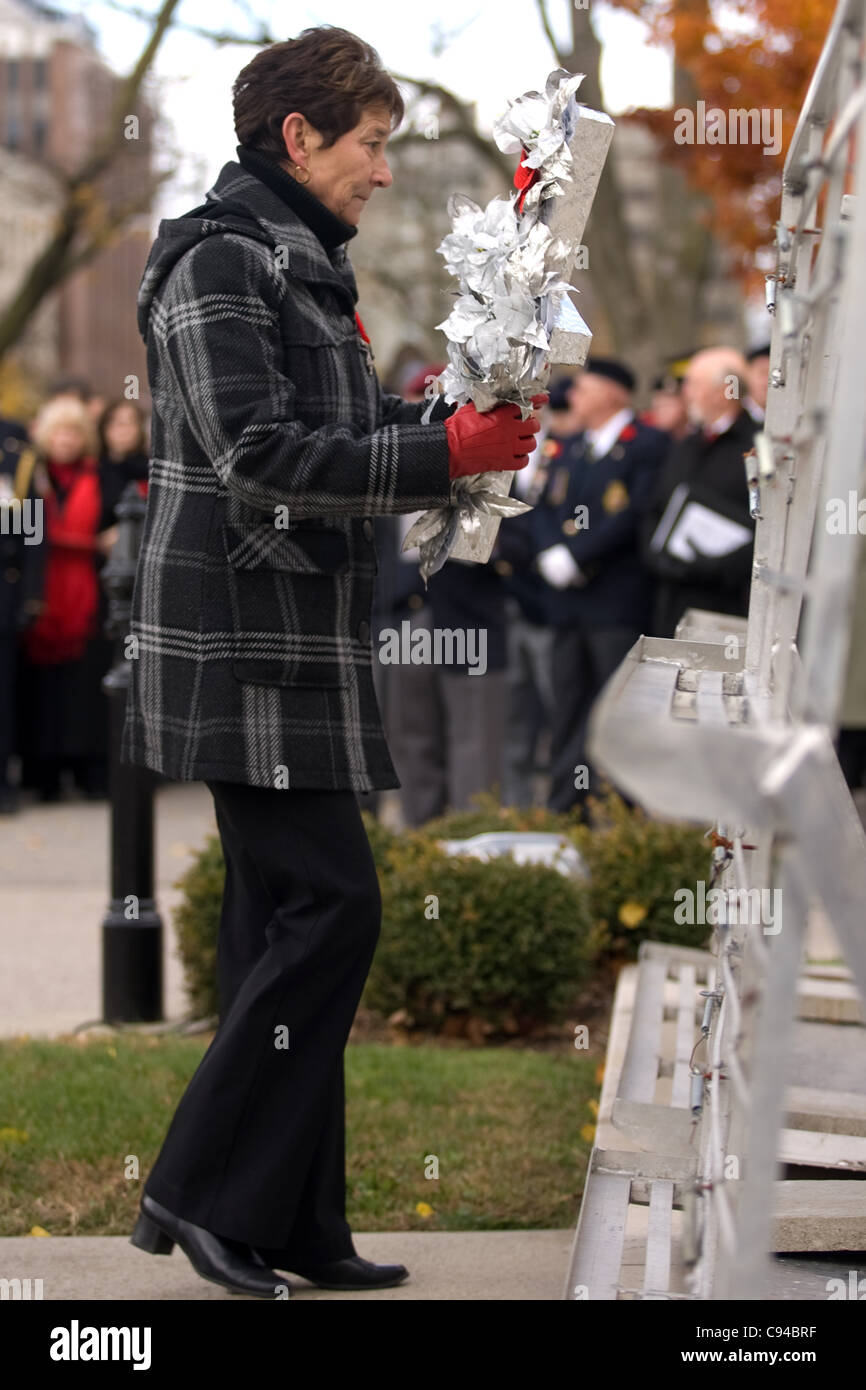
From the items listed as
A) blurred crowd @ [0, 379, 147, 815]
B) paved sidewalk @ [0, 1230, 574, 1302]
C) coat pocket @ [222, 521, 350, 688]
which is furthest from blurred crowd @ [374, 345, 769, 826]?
coat pocket @ [222, 521, 350, 688]

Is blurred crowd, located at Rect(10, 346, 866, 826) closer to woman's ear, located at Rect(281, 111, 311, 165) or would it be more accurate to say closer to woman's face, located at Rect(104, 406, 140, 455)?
woman's face, located at Rect(104, 406, 140, 455)

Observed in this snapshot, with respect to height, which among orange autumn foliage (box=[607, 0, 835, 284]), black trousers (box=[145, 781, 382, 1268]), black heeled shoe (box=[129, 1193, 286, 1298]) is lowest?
black heeled shoe (box=[129, 1193, 286, 1298])

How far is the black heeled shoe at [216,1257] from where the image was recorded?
320cm

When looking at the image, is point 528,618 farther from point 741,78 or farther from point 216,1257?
point 216,1257

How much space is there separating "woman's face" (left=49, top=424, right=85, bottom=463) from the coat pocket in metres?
7.21

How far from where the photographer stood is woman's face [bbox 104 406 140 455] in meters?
10.3

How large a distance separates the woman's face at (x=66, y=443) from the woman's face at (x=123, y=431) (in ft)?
0.76

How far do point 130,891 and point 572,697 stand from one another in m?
3.35

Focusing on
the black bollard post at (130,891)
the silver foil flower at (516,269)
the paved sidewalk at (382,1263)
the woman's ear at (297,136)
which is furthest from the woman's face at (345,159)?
the black bollard post at (130,891)

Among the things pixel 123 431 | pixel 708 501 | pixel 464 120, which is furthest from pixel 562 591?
pixel 464 120

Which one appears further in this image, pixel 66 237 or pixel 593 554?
pixel 66 237

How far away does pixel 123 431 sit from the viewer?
1026 centimetres

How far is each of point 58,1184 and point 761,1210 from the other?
8.20 ft
